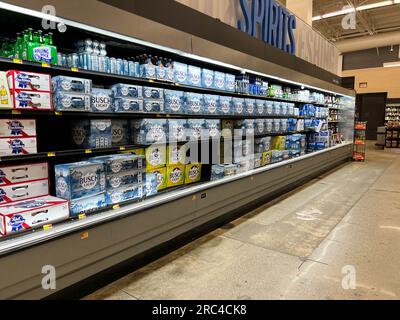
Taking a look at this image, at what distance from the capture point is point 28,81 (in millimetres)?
1917

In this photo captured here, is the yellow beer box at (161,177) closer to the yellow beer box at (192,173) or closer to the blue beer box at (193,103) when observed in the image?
the yellow beer box at (192,173)

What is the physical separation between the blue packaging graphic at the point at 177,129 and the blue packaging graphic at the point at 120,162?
46 centimetres

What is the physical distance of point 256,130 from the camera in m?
4.65

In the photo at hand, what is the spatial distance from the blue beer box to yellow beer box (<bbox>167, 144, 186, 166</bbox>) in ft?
1.37

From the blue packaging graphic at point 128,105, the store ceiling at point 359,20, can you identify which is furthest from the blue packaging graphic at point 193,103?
the store ceiling at point 359,20

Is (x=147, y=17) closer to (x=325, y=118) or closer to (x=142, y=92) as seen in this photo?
(x=142, y=92)

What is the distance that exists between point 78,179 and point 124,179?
447 millimetres

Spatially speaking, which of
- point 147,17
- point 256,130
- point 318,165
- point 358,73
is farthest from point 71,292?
point 358,73

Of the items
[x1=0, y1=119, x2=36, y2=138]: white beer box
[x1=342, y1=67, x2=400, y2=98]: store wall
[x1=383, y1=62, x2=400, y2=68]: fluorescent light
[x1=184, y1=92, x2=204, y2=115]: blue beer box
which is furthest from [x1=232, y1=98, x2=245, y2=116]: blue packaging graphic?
[x1=342, y1=67, x2=400, y2=98]: store wall

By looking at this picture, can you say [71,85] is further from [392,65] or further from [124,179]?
[392,65]

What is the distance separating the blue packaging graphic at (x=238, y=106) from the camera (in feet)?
13.3

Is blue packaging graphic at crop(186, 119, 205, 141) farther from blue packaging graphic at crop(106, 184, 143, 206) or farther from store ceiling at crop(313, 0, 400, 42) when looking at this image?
store ceiling at crop(313, 0, 400, 42)

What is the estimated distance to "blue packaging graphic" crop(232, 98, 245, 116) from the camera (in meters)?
4.05

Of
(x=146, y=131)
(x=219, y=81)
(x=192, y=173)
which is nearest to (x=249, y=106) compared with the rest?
(x=219, y=81)
